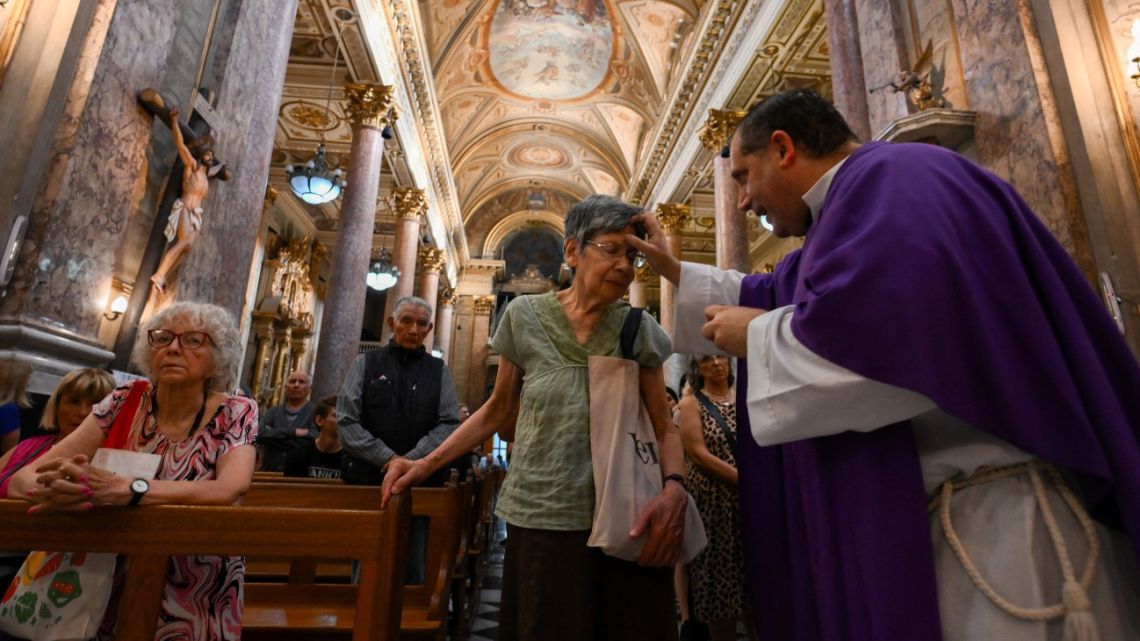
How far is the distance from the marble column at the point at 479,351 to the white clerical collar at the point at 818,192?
18.8 m

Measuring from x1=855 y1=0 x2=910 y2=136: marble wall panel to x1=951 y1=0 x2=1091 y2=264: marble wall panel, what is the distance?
648mm

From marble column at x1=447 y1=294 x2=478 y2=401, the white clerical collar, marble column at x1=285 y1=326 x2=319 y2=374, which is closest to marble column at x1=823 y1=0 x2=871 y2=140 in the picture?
the white clerical collar

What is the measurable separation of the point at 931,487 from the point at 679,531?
1.67 ft

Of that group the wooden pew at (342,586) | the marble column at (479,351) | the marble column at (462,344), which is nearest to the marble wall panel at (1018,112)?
the wooden pew at (342,586)

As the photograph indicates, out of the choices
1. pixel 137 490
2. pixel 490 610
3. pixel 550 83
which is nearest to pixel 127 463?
pixel 137 490

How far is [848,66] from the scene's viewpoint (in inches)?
190

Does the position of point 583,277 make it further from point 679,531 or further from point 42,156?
point 42,156

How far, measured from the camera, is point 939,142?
3416 mm

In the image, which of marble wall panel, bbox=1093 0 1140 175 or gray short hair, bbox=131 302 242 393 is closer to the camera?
gray short hair, bbox=131 302 242 393

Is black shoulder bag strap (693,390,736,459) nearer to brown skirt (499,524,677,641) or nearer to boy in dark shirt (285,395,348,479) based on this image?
brown skirt (499,524,677,641)

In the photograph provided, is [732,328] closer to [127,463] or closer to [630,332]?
[630,332]

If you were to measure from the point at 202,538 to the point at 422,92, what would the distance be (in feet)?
37.6

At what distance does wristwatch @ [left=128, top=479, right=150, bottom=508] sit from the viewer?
3.89ft

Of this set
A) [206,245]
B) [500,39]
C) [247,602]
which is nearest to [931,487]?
[247,602]
